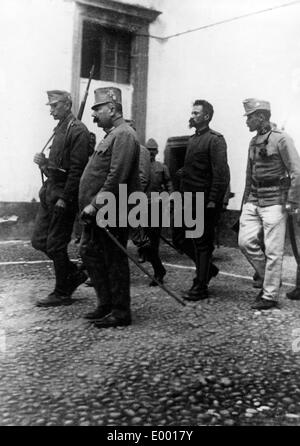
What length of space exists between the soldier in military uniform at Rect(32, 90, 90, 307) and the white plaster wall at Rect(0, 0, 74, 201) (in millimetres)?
5114

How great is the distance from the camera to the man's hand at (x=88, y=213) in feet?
15.4

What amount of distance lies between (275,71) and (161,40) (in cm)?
340

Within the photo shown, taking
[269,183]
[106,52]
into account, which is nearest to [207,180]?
[269,183]

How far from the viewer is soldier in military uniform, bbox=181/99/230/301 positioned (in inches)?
231

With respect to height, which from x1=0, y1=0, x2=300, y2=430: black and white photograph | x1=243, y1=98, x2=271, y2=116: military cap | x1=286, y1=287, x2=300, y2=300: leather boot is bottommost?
x1=286, y1=287, x2=300, y2=300: leather boot

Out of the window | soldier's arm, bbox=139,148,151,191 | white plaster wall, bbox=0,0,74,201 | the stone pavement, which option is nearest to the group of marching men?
the stone pavement

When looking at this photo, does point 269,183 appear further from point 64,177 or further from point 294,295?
point 64,177

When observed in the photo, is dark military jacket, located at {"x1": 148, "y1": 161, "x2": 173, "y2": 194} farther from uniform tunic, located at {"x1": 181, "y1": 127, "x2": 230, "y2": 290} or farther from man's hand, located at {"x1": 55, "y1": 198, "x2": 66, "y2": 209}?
man's hand, located at {"x1": 55, "y1": 198, "x2": 66, "y2": 209}

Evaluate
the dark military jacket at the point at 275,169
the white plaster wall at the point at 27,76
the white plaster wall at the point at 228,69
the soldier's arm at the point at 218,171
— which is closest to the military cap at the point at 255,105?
the dark military jacket at the point at 275,169

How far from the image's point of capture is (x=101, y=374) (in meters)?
3.73

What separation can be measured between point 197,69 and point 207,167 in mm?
5803

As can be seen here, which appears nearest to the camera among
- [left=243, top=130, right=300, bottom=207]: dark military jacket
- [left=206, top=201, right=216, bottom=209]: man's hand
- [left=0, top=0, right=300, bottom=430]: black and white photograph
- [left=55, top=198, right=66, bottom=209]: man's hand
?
[left=0, top=0, right=300, bottom=430]: black and white photograph
